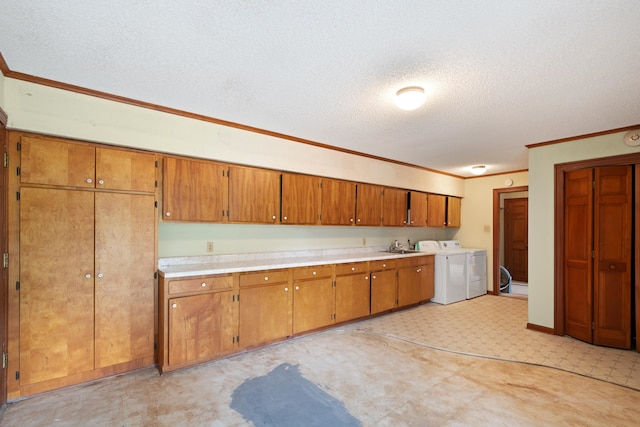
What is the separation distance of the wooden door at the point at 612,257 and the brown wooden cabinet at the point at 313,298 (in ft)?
10.3

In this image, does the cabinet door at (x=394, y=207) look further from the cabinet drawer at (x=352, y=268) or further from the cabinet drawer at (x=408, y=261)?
the cabinet drawer at (x=352, y=268)

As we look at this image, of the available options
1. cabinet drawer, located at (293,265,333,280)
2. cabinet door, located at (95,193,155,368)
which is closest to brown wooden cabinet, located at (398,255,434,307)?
cabinet drawer, located at (293,265,333,280)

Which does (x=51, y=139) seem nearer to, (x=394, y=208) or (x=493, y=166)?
(x=394, y=208)

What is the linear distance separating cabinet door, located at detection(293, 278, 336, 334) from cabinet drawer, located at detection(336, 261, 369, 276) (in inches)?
7.8

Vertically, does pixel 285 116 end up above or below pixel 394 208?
above

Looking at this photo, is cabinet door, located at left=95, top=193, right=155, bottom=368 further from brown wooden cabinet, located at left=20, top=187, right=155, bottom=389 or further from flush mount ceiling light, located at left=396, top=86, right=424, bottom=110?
flush mount ceiling light, located at left=396, top=86, right=424, bottom=110

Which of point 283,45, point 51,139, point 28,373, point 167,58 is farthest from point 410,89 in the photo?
point 28,373

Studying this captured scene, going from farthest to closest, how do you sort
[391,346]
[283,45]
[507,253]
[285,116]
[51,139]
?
[507,253]
[391,346]
[285,116]
[51,139]
[283,45]

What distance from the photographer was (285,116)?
3074 mm

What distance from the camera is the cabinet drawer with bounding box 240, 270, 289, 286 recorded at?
124 inches

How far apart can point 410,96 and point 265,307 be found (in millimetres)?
2544

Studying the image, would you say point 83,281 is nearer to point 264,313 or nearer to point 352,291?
point 264,313

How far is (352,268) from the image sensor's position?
13.3 feet

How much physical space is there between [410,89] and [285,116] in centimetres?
128
